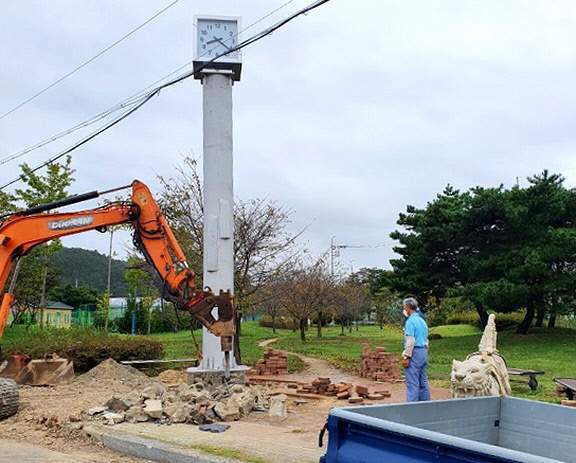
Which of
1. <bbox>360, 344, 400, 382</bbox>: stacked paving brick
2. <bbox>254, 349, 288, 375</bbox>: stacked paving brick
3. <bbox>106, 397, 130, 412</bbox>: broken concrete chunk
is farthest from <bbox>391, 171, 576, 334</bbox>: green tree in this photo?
<bbox>106, 397, 130, 412</bbox>: broken concrete chunk

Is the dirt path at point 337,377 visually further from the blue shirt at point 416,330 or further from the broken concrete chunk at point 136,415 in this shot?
the broken concrete chunk at point 136,415

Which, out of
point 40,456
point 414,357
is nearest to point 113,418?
point 40,456

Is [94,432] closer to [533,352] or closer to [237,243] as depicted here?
[237,243]

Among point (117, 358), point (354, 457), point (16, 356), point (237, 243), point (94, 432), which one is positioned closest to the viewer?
point (354, 457)

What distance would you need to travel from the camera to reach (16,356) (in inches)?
651

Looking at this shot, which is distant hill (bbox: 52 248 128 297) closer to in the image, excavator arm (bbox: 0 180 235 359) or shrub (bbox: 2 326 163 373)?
shrub (bbox: 2 326 163 373)

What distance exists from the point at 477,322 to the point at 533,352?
16249 mm

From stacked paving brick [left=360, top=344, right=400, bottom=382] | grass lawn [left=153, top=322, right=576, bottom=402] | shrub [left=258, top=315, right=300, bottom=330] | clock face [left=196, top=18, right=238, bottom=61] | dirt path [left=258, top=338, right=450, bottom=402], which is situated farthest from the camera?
shrub [left=258, top=315, right=300, bottom=330]

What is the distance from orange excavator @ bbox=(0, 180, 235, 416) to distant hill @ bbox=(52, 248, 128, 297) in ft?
219

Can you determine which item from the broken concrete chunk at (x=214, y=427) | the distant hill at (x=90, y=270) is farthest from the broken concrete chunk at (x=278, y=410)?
the distant hill at (x=90, y=270)

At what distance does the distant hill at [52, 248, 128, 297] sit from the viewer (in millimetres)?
80062

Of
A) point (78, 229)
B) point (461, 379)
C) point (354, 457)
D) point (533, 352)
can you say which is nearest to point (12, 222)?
point (78, 229)

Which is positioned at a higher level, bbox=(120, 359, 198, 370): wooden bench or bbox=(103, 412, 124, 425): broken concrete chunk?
bbox=(120, 359, 198, 370): wooden bench

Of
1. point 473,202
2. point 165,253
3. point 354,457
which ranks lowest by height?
point 354,457
